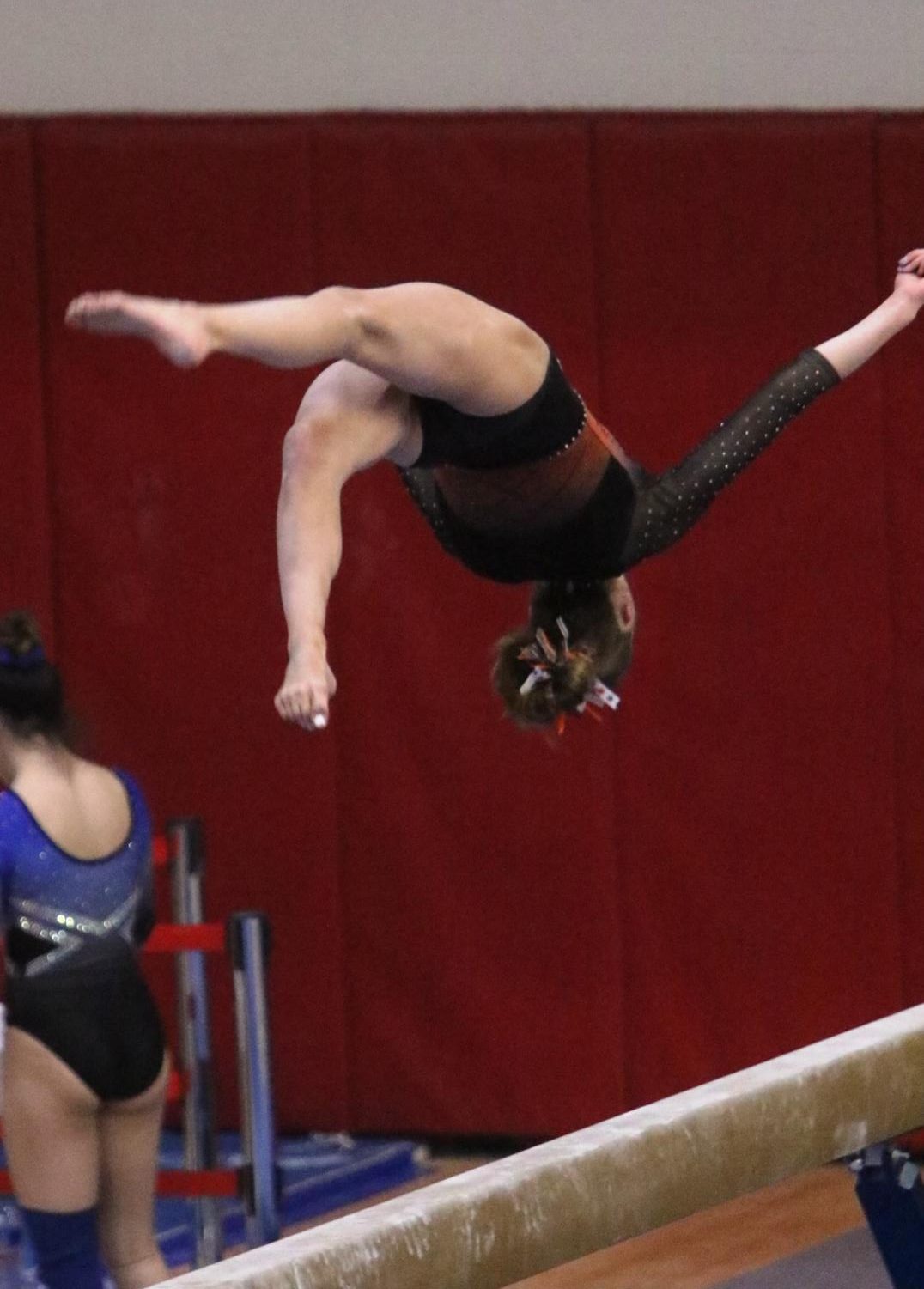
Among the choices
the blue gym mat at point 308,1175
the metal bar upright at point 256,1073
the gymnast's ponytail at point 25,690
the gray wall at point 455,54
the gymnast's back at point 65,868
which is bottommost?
the blue gym mat at point 308,1175

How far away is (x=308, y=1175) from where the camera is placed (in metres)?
5.46

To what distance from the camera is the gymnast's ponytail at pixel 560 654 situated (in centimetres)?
326

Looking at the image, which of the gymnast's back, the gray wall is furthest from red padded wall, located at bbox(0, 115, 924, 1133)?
the gymnast's back

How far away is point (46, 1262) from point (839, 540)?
2586 mm

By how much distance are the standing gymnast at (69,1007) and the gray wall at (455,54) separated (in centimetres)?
212

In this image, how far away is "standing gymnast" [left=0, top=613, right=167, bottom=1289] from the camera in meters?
3.87

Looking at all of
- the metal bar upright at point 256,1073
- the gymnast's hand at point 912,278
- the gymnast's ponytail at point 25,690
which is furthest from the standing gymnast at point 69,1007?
the gymnast's hand at point 912,278

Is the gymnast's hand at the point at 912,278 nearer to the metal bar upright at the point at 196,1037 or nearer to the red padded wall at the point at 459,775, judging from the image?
the red padded wall at the point at 459,775

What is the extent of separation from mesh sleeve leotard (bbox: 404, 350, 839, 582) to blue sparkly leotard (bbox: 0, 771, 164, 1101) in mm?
1023

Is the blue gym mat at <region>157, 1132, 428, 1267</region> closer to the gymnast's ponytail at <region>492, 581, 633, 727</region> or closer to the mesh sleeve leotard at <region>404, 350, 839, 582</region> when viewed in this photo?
the gymnast's ponytail at <region>492, 581, 633, 727</region>

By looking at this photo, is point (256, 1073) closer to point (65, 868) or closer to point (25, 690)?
point (65, 868)

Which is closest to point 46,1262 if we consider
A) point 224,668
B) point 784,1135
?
point 784,1135

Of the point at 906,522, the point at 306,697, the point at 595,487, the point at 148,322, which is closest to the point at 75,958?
the point at 595,487

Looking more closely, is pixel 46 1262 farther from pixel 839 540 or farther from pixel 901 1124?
pixel 839 540
